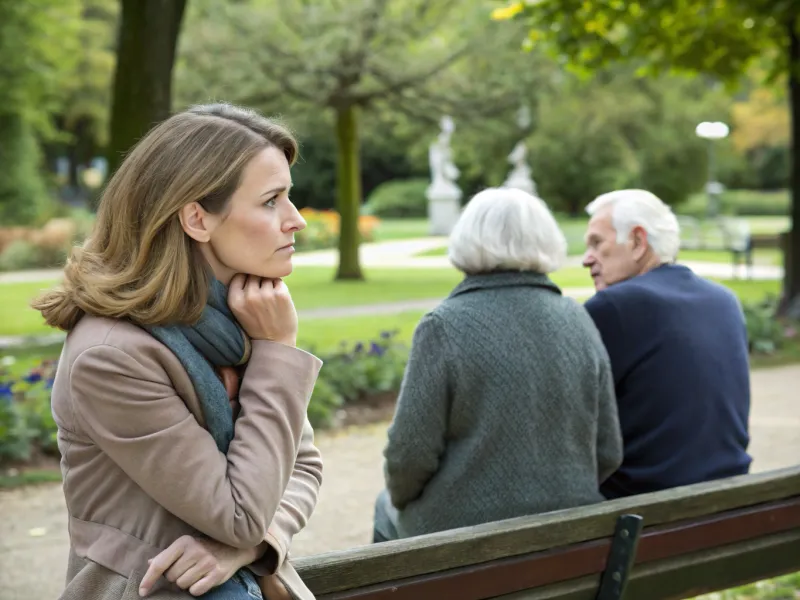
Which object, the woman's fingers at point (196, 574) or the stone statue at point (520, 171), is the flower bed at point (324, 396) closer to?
the woman's fingers at point (196, 574)

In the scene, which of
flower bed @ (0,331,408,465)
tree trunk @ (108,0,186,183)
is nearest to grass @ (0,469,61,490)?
flower bed @ (0,331,408,465)

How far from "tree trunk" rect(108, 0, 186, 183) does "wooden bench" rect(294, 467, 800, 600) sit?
7.15 meters

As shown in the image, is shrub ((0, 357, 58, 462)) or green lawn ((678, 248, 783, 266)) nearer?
shrub ((0, 357, 58, 462))

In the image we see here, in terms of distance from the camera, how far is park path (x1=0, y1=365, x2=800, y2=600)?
5320 millimetres

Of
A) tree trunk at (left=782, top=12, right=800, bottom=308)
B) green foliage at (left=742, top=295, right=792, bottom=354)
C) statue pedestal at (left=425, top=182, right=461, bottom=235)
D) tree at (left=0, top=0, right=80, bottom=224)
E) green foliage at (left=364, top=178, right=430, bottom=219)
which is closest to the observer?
green foliage at (left=742, top=295, right=792, bottom=354)

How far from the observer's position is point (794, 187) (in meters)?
13.5

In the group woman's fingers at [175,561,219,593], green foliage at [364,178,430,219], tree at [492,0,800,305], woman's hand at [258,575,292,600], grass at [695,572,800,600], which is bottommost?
green foliage at [364,178,430,219]

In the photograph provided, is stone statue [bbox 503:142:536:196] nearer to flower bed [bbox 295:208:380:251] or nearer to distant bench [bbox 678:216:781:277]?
flower bed [bbox 295:208:380:251]

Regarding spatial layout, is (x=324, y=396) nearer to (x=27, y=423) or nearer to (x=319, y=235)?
(x=27, y=423)

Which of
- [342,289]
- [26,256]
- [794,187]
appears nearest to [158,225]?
[794,187]

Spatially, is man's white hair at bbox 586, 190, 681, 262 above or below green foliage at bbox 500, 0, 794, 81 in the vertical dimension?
below

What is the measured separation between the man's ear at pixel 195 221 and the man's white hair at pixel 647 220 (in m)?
2.16

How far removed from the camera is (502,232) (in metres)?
3.34

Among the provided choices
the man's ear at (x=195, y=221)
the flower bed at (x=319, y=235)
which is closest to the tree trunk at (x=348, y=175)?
the flower bed at (x=319, y=235)
